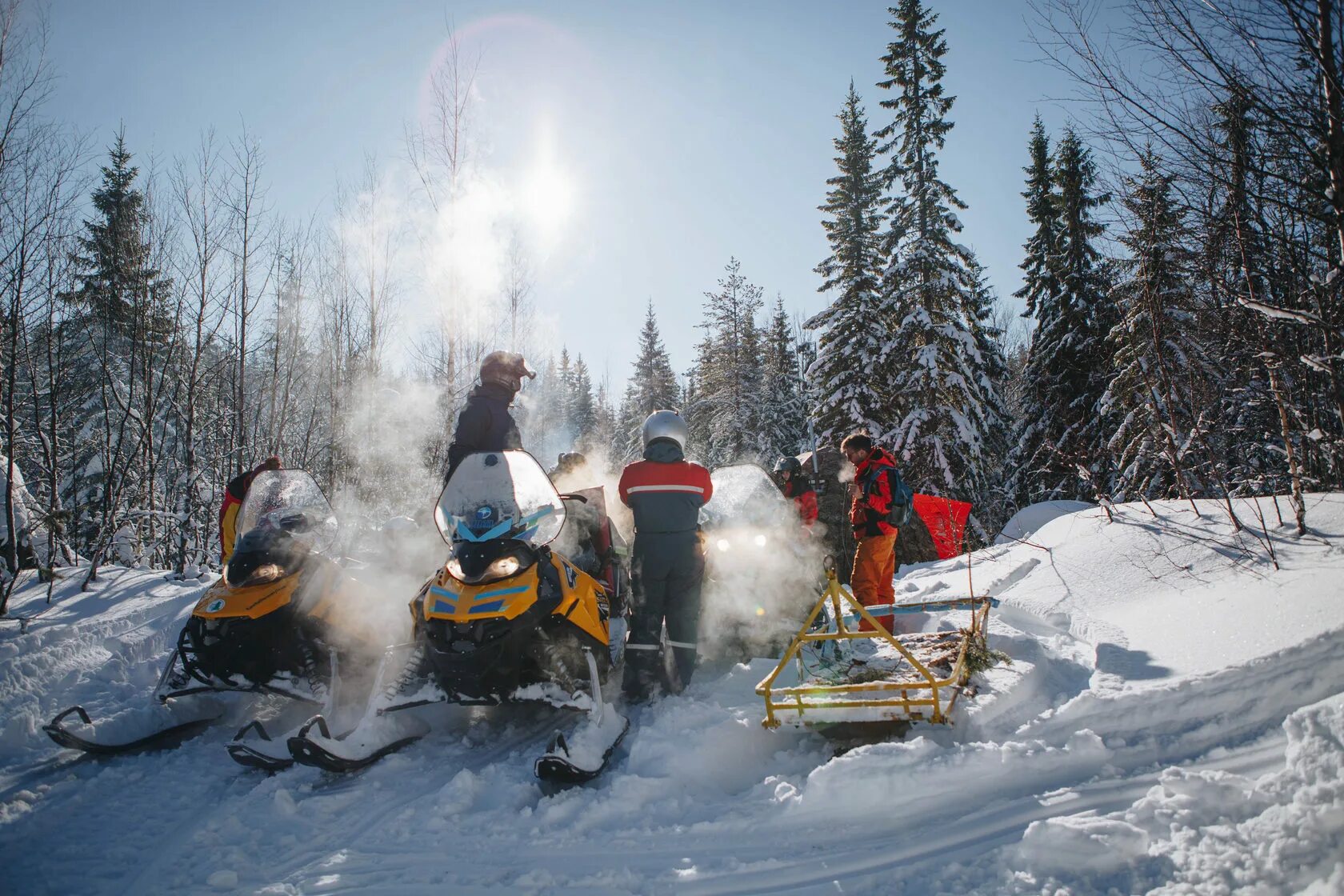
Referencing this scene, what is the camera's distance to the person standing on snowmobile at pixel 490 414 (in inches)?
195

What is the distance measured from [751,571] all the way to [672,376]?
30481 millimetres

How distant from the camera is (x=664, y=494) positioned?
14.7ft

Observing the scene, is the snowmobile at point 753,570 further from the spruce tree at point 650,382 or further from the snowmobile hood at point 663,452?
the spruce tree at point 650,382

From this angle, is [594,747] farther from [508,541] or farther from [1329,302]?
[1329,302]

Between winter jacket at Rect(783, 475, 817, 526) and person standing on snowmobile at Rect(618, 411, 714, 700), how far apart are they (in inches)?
108

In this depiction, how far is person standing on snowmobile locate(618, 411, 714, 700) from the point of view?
14.5 feet

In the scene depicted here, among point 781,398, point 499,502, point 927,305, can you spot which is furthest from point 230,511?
point 781,398

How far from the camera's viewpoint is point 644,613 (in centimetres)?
445

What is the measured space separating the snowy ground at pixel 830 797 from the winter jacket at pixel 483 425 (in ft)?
6.33

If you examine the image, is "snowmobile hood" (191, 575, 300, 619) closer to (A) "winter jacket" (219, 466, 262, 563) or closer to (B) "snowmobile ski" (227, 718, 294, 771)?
(B) "snowmobile ski" (227, 718, 294, 771)

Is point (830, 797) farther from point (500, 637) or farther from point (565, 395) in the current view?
point (565, 395)

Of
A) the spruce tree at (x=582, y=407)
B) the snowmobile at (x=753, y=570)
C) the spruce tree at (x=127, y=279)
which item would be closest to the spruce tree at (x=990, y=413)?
the snowmobile at (x=753, y=570)

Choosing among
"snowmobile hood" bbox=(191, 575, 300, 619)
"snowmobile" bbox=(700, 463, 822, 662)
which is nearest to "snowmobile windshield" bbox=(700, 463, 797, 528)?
"snowmobile" bbox=(700, 463, 822, 662)

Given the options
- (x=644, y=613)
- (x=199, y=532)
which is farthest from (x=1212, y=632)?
(x=199, y=532)
